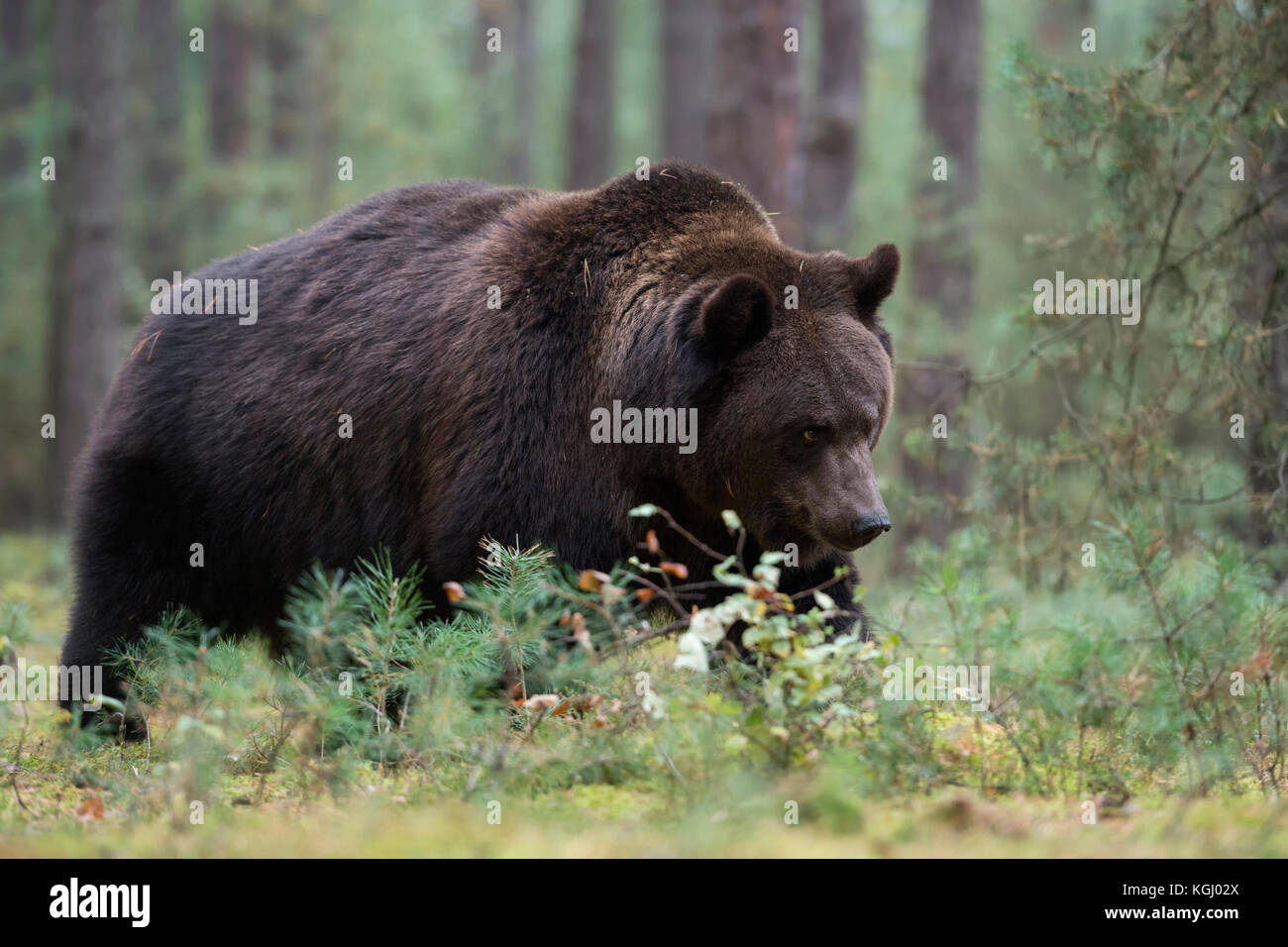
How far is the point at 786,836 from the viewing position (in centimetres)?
372

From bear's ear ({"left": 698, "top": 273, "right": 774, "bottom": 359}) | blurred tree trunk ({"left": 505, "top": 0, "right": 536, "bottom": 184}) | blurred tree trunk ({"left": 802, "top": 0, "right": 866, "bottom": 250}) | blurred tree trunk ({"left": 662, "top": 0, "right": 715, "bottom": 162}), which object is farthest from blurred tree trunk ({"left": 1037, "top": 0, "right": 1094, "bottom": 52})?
bear's ear ({"left": 698, "top": 273, "right": 774, "bottom": 359})

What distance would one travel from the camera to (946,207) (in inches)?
667

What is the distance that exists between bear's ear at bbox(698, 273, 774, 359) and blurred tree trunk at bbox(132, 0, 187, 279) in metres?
21.0

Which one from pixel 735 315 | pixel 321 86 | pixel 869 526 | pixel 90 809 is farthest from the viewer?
Answer: pixel 321 86

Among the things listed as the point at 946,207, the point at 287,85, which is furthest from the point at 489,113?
the point at 946,207

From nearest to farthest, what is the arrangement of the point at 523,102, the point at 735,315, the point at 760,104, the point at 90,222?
the point at 735,315, the point at 760,104, the point at 90,222, the point at 523,102

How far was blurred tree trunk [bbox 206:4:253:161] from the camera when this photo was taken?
2630cm

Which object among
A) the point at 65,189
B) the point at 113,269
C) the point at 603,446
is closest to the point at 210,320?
the point at 603,446

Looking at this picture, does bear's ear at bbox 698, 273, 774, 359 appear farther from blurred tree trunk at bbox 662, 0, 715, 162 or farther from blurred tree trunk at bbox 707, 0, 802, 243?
blurred tree trunk at bbox 662, 0, 715, 162

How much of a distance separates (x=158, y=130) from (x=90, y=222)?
36.5 feet

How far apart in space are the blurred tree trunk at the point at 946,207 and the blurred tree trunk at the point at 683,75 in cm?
829

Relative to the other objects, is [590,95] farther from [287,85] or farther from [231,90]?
[231,90]
